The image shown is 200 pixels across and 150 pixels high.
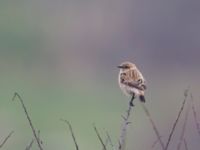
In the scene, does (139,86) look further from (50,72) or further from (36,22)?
(36,22)

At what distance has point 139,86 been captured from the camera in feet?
27.2

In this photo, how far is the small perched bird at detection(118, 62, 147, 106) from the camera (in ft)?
26.6

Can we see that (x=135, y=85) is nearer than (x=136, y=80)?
Yes

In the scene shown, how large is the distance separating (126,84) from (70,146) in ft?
27.2

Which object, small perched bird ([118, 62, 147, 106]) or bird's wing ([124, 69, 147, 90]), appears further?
bird's wing ([124, 69, 147, 90])

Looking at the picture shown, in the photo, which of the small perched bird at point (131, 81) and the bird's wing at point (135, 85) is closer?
the small perched bird at point (131, 81)

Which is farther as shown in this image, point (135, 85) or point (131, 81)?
point (131, 81)

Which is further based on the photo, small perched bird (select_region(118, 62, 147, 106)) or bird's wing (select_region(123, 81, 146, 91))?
bird's wing (select_region(123, 81, 146, 91))

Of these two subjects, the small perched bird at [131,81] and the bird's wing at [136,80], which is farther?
the bird's wing at [136,80]

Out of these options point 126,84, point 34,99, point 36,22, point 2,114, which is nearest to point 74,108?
point 34,99

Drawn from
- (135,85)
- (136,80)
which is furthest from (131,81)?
(135,85)

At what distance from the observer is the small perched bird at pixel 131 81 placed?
8.12 meters

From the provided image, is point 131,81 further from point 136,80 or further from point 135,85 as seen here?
point 135,85

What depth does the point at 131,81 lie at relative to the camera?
858cm
